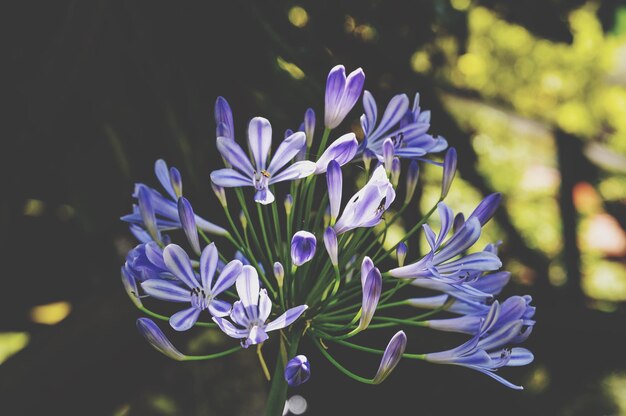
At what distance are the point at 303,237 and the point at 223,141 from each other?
154 mm

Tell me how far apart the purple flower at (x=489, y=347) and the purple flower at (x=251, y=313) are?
0.23 meters

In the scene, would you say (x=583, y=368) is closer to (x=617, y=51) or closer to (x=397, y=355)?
(x=397, y=355)

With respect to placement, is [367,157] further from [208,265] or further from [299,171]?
[208,265]

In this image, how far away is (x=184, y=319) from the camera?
637mm

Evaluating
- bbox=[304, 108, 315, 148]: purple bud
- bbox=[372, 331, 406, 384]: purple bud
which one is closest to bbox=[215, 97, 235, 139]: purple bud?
bbox=[304, 108, 315, 148]: purple bud

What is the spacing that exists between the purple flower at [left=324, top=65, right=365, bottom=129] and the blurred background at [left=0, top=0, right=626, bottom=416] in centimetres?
57

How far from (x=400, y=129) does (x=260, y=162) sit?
22cm

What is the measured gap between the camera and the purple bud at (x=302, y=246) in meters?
0.63

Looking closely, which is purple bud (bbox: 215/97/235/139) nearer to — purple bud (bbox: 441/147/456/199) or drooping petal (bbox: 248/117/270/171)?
drooping petal (bbox: 248/117/270/171)

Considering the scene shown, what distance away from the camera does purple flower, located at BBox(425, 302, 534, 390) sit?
70 cm

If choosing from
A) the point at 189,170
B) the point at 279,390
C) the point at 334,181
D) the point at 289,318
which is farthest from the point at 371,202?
the point at 189,170

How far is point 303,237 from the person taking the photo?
2.08 feet

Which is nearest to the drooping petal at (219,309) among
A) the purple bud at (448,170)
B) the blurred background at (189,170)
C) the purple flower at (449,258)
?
the purple flower at (449,258)

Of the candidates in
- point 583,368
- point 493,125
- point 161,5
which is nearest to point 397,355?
point 161,5
